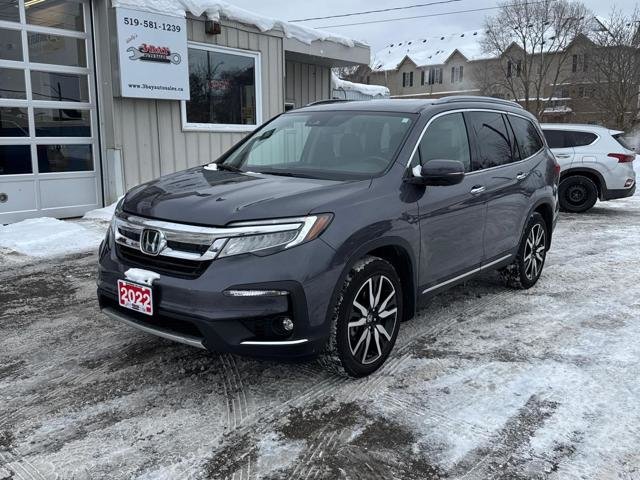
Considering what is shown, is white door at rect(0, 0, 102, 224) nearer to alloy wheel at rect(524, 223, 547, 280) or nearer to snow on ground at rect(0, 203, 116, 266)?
Result: snow on ground at rect(0, 203, 116, 266)

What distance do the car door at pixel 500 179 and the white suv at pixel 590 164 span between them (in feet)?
20.7

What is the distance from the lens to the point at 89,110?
8.91 m

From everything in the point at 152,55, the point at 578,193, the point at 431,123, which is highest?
the point at 152,55

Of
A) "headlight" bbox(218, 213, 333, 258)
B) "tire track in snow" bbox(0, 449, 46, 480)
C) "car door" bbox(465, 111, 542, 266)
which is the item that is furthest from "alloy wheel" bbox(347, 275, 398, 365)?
"tire track in snow" bbox(0, 449, 46, 480)

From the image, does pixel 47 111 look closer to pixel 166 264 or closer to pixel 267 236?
pixel 166 264

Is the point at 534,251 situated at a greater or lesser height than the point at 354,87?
lesser

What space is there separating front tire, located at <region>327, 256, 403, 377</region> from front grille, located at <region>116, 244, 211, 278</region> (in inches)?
31.4

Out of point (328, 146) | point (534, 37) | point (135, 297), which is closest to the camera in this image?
point (135, 297)

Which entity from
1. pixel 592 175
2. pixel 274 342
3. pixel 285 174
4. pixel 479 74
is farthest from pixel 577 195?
pixel 479 74

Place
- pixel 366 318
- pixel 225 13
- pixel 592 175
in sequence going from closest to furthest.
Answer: pixel 366 318 < pixel 225 13 < pixel 592 175

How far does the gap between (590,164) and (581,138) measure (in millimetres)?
597

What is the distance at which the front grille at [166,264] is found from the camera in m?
3.02

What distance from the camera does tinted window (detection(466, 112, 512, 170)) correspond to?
4.63 meters

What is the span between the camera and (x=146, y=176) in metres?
9.41
